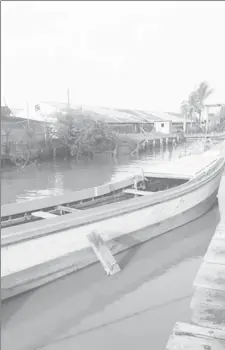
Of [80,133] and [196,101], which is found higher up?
[196,101]

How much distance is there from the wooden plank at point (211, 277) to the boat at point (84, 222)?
1419 mm

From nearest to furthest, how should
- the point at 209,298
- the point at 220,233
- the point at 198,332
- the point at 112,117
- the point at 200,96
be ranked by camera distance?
the point at 198,332, the point at 209,298, the point at 220,233, the point at 112,117, the point at 200,96

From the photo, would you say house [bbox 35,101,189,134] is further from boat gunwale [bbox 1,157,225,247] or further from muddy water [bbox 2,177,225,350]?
muddy water [bbox 2,177,225,350]

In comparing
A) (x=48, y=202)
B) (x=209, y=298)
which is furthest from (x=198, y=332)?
(x=48, y=202)

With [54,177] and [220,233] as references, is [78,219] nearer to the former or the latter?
[220,233]

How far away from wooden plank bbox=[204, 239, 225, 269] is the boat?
4.08 feet

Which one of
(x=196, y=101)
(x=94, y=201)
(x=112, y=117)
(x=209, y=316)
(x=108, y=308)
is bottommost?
(x=108, y=308)

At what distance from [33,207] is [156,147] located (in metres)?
19.7

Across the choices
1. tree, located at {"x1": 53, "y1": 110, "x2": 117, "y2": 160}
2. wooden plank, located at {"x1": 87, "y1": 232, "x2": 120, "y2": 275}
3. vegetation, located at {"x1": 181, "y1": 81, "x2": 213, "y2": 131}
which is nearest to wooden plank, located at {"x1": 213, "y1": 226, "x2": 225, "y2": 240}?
wooden plank, located at {"x1": 87, "y1": 232, "x2": 120, "y2": 275}

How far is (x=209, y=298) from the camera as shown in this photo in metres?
2.79

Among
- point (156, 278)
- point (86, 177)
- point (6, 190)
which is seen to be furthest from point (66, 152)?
point (156, 278)

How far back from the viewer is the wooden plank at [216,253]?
→ 3363 mm

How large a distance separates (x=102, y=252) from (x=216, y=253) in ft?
4.15

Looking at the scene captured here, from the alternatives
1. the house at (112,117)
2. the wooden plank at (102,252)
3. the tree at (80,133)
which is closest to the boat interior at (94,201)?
the wooden plank at (102,252)
